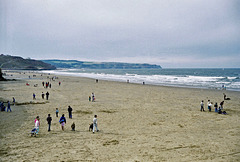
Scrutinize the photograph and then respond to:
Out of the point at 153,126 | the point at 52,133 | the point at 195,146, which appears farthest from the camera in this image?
the point at 153,126

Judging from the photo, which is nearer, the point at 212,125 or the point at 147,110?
the point at 212,125

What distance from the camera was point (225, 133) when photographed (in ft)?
35.3

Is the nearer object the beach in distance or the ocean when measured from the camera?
the beach in distance

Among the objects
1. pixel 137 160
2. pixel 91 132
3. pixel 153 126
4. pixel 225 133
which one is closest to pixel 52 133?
pixel 91 132

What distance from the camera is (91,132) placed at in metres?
10.8

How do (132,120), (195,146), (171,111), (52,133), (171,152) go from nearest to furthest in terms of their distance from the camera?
(171,152) → (195,146) → (52,133) → (132,120) → (171,111)

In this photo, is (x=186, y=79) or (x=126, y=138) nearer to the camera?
(x=126, y=138)

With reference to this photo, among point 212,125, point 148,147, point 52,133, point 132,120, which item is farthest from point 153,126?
point 52,133

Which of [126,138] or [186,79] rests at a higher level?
[186,79]

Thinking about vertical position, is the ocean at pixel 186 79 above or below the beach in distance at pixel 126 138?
above

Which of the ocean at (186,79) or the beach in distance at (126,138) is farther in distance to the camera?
the ocean at (186,79)

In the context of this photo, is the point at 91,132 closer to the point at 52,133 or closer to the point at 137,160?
the point at 52,133

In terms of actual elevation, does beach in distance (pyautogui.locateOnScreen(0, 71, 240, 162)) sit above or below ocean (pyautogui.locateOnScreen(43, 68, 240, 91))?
below

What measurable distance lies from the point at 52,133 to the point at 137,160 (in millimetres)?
5791
